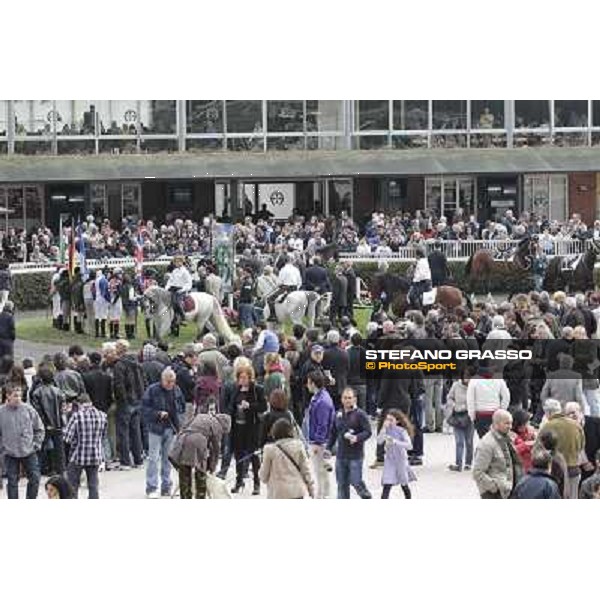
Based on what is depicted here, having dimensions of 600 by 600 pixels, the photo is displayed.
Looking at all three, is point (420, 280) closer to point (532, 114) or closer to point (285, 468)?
point (532, 114)

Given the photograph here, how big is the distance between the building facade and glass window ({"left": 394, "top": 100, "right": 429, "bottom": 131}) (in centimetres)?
3

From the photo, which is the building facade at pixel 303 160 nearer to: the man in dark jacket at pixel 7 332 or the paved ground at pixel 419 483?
the man in dark jacket at pixel 7 332

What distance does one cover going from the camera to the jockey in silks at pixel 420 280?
2086 centimetres

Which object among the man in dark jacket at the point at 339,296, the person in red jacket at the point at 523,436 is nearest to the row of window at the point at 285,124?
the man in dark jacket at the point at 339,296

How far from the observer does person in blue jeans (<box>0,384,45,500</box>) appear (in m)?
16.0

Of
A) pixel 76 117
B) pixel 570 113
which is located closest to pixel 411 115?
pixel 570 113

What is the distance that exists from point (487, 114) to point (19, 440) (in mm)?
6129

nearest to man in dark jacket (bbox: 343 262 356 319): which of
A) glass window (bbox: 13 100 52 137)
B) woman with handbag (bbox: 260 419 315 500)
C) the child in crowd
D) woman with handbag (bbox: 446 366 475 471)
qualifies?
woman with handbag (bbox: 446 366 475 471)

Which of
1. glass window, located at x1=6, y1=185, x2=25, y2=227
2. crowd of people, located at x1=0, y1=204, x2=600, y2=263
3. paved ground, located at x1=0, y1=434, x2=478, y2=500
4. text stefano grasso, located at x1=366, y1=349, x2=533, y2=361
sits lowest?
paved ground, located at x1=0, y1=434, x2=478, y2=500

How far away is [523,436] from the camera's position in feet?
51.8

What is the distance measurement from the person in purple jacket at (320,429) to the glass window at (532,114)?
12.1 ft

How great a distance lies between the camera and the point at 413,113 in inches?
757

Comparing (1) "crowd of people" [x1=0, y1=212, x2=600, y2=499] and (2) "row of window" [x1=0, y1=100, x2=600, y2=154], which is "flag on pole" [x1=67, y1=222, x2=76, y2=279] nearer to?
(1) "crowd of people" [x1=0, y1=212, x2=600, y2=499]
